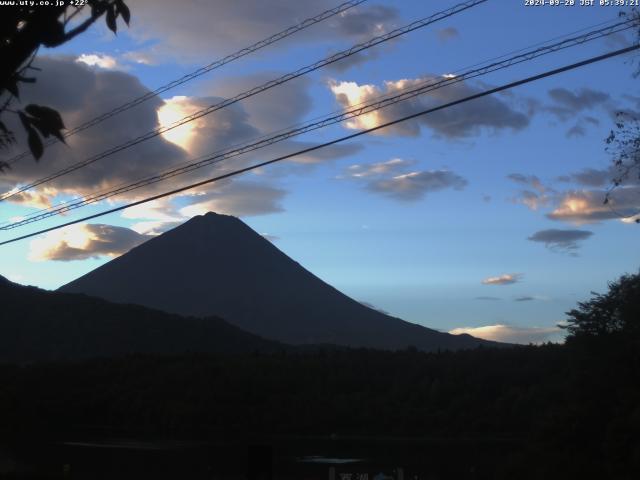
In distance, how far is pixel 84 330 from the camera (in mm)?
183625

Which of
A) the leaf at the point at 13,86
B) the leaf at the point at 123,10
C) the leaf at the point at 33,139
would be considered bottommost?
the leaf at the point at 33,139

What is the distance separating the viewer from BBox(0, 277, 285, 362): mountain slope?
172125mm

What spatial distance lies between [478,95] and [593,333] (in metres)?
26.2

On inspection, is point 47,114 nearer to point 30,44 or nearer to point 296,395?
point 30,44

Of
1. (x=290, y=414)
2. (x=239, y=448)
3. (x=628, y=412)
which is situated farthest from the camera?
(x=290, y=414)

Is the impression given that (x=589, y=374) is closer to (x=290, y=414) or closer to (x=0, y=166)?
(x=0, y=166)

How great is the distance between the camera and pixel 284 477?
184 ft

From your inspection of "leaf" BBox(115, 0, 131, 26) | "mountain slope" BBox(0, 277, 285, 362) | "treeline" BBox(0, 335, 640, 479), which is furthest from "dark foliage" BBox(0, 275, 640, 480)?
"leaf" BBox(115, 0, 131, 26)

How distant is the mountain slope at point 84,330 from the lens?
172 metres

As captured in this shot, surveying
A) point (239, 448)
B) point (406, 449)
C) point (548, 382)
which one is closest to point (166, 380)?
point (239, 448)

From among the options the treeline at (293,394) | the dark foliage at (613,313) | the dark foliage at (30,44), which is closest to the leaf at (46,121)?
the dark foliage at (30,44)

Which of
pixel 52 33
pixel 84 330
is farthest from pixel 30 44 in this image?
pixel 84 330

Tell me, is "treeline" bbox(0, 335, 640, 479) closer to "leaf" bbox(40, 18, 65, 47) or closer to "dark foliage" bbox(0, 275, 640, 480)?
"dark foliage" bbox(0, 275, 640, 480)

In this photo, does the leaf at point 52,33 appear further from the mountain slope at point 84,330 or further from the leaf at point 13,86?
the mountain slope at point 84,330
